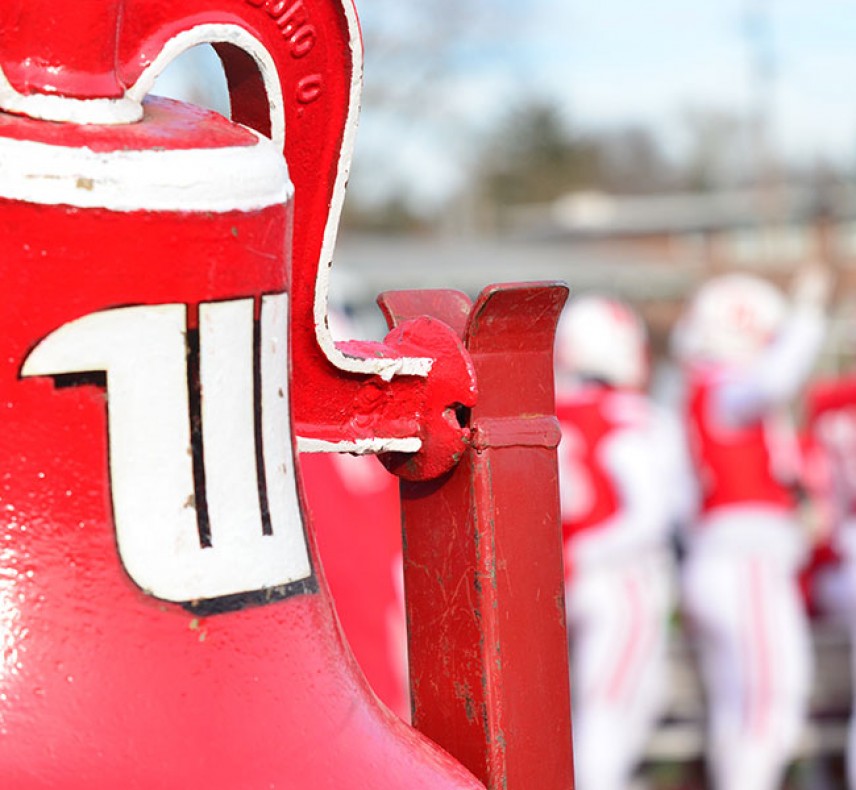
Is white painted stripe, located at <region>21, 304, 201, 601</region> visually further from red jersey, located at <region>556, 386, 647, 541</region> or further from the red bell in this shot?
red jersey, located at <region>556, 386, 647, 541</region>

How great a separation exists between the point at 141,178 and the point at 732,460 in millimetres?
4682

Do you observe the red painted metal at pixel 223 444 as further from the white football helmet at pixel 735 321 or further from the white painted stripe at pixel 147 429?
the white football helmet at pixel 735 321

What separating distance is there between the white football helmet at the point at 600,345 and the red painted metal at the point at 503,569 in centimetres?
440

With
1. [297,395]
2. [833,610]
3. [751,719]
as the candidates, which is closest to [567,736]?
[297,395]

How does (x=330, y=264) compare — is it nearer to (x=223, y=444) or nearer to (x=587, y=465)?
(x=223, y=444)

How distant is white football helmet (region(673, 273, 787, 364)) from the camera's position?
5988 mm

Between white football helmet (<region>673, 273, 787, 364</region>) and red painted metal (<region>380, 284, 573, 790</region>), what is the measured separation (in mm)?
4674

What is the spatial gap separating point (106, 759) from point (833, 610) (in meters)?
5.27

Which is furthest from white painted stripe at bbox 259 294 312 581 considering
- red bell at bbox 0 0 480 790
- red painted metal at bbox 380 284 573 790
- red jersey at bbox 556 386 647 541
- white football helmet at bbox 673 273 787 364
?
white football helmet at bbox 673 273 787 364

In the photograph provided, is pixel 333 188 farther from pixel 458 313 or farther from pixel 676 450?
pixel 676 450

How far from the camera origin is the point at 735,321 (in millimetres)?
6023

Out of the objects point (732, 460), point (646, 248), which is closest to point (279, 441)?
point (732, 460)

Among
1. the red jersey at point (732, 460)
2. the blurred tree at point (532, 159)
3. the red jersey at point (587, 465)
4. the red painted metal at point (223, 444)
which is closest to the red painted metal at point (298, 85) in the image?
the red painted metal at point (223, 444)

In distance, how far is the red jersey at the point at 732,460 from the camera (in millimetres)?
5574
